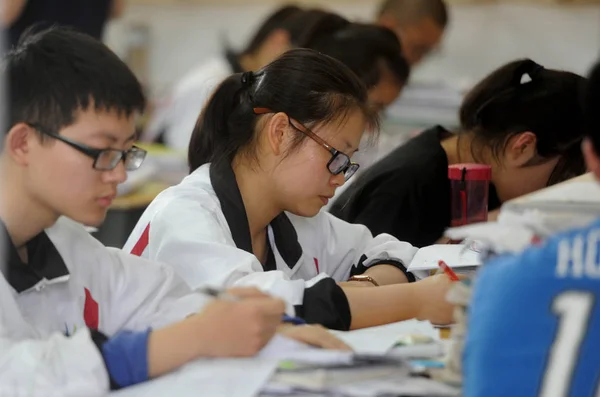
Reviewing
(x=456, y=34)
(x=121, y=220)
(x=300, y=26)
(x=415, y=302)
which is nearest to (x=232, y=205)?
(x=415, y=302)

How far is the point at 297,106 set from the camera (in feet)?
5.51

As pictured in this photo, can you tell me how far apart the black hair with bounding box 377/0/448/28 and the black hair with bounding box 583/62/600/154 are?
2.71m

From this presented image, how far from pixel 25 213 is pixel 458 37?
132 inches

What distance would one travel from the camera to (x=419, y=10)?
366cm

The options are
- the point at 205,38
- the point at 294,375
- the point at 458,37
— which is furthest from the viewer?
the point at 205,38

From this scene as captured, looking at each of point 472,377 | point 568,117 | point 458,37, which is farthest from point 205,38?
point 472,377

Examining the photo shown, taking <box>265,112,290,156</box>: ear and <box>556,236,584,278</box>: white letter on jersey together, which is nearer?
<box>556,236,584,278</box>: white letter on jersey

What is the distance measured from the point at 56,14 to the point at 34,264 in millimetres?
1796

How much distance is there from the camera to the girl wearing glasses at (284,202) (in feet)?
4.87

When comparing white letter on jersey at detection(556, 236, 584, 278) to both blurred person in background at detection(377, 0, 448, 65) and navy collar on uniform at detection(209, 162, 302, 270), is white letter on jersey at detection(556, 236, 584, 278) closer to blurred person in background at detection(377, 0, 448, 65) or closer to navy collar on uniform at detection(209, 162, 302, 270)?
navy collar on uniform at detection(209, 162, 302, 270)

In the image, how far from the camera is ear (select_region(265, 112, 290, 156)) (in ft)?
5.49

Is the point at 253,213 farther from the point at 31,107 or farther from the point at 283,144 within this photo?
the point at 31,107

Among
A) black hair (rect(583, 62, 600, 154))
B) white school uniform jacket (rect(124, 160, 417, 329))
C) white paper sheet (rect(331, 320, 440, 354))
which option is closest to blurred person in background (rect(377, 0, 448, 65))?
white school uniform jacket (rect(124, 160, 417, 329))

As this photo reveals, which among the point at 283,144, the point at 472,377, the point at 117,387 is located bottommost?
the point at 117,387
